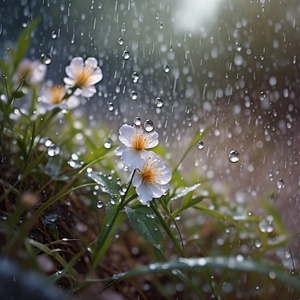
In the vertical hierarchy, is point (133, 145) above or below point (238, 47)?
below

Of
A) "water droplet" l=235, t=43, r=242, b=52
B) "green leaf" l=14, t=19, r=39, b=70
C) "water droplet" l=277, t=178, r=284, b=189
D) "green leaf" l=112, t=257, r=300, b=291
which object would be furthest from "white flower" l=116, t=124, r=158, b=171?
"water droplet" l=235, t=43, r=242, b=52

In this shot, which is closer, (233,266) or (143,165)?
(233,266)

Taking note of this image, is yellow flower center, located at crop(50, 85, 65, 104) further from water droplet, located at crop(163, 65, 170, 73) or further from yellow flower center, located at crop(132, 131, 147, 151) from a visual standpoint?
water droplet, located at crop(163, 65, 170, 73)

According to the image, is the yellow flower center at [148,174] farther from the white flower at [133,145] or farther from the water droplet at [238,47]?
the water droplet at [238,47]

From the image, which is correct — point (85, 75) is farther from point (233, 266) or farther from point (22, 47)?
point (233, 266)

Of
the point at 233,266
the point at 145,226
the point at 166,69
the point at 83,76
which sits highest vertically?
the point at 166,69

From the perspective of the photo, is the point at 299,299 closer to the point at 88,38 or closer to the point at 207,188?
the point at 207,188

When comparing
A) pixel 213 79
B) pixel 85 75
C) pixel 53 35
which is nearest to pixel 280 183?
pixel 213 79
